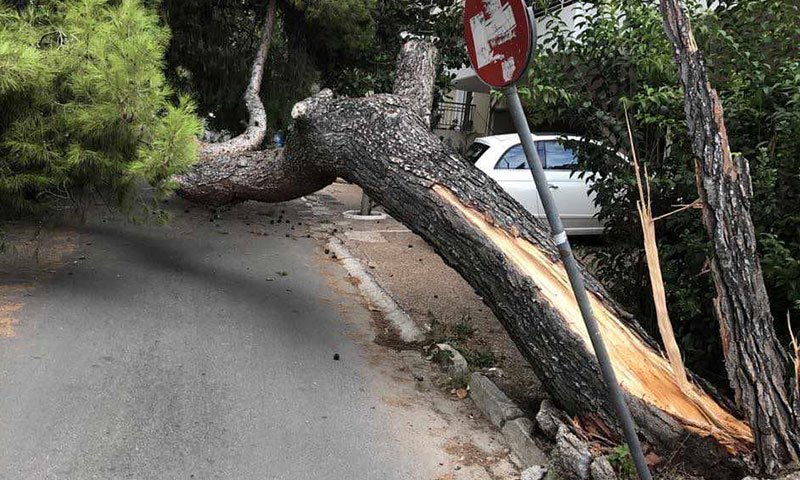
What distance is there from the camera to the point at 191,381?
177 inches

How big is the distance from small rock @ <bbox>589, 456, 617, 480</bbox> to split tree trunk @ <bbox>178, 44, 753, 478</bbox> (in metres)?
0.25

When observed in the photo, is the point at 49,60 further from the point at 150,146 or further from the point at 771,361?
the point at 771,361

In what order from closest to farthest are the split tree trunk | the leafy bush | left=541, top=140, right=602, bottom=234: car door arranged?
the split tree trunk → the leafy bush → left=541, top=140, right=602, bottom=234: car door

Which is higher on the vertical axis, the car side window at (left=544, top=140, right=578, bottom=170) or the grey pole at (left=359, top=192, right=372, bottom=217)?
the car side window at (left=544, top=140, right=578, bottom=170)

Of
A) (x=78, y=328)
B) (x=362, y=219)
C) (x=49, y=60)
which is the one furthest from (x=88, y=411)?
(x=362, y=219)

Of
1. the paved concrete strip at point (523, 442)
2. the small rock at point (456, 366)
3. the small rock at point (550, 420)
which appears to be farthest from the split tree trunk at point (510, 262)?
the small rock at point (456, 366)

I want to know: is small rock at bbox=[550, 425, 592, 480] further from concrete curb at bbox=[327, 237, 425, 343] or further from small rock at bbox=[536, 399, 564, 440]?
concrete curb at bbox=[327, 237, 425, 343]

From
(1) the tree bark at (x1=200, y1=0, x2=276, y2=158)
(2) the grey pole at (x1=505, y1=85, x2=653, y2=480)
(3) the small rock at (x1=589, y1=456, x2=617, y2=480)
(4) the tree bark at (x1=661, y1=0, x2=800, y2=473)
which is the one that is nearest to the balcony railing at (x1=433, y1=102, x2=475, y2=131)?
(1) the tree bark at (x1=200, y1=0, x2=276, y2=158)

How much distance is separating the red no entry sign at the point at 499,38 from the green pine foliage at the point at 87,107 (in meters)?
3.23

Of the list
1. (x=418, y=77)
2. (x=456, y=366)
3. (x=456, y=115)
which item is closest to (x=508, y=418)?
(x=456, y=366)

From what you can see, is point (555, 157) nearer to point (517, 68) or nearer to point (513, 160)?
point (513, 160)

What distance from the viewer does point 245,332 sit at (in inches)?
218

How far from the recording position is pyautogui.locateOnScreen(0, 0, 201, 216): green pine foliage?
4969 mm

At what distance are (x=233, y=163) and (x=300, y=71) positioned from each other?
9.37 ft
